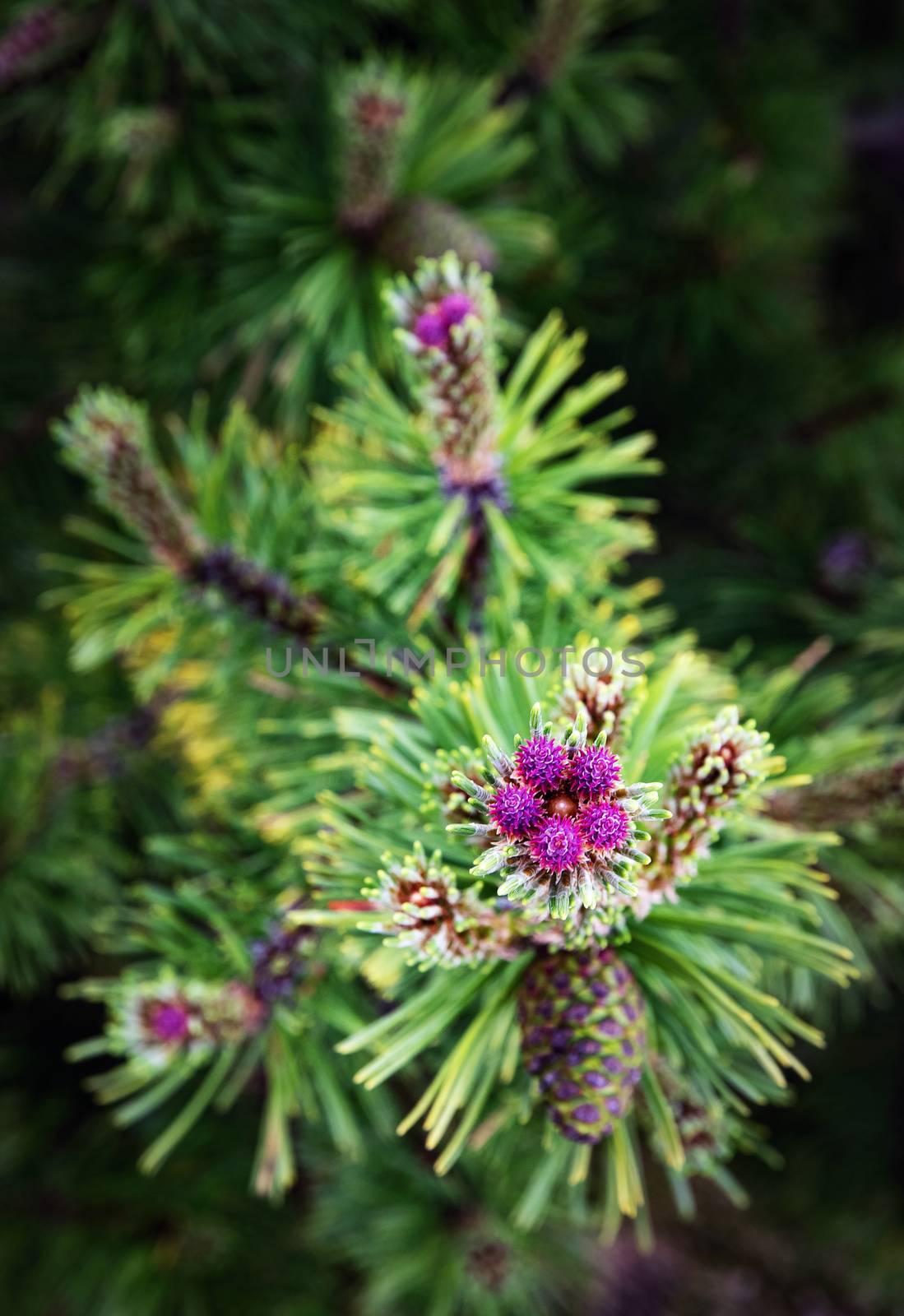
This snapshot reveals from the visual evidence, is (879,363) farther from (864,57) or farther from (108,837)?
(108,837)

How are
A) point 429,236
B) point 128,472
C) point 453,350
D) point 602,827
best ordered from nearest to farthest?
point 602,827 < point 453,350 < point 128,472 < point 429,236

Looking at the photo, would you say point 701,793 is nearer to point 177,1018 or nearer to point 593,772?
point 593,772

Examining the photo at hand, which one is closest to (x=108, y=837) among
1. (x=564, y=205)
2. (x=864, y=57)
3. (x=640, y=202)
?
(x=564, y=205)

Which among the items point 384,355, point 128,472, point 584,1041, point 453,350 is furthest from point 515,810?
point 384,355

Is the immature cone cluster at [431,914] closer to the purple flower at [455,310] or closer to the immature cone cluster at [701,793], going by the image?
the immature cone cluster at [701,793]

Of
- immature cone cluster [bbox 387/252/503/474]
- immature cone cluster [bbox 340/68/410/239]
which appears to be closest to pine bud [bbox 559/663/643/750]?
immature cone cluster [bbox 387/252/503/474]
